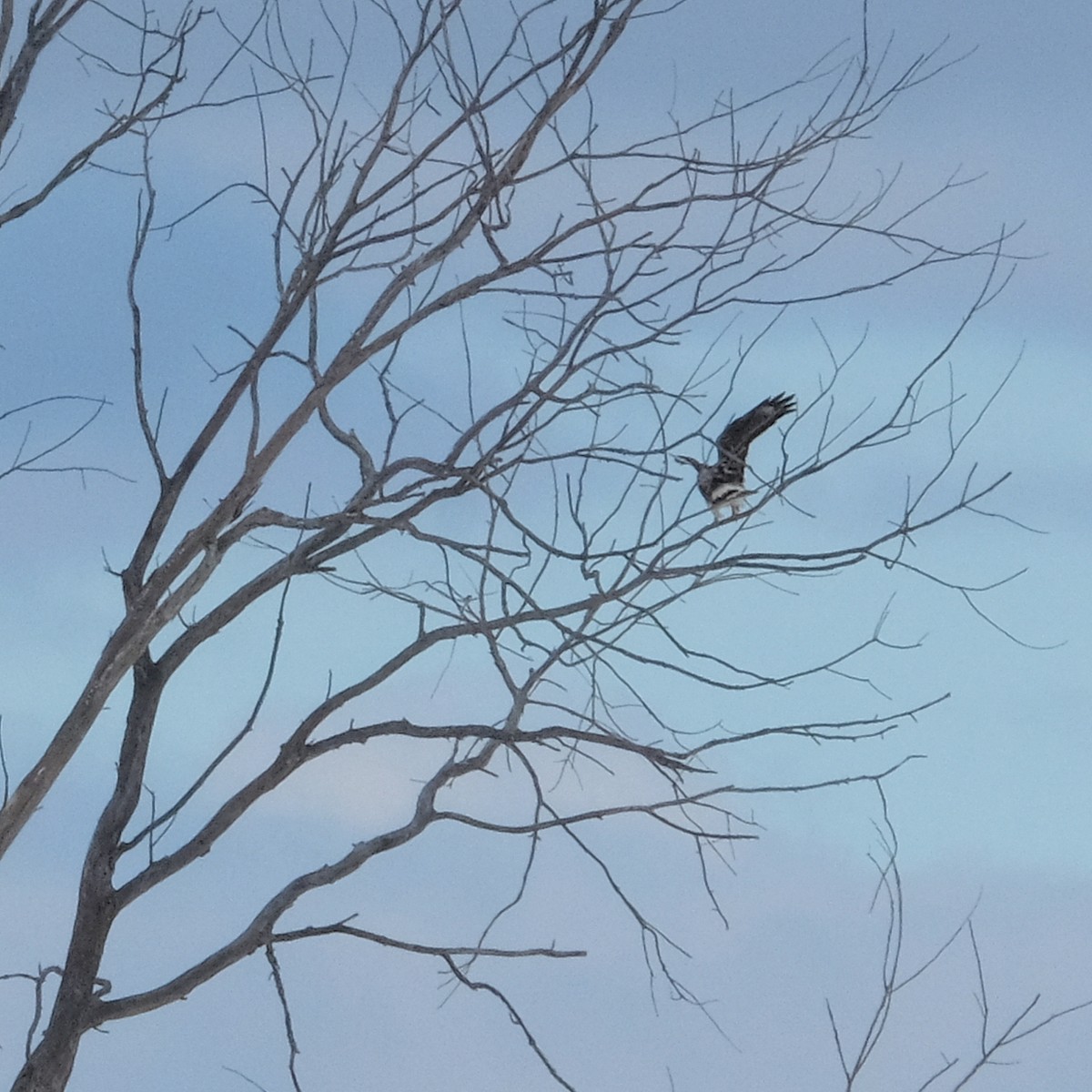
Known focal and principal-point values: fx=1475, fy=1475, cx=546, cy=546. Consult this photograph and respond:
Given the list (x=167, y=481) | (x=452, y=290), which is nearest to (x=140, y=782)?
(x=167, y=481)

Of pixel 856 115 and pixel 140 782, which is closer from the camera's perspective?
pixel 856 115

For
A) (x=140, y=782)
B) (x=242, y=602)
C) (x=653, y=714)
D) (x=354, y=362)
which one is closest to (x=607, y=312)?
(x=354, y=362)

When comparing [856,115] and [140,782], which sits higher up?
[856,115]

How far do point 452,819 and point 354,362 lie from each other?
1.46m

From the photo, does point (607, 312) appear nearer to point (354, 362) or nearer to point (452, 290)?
point (452, 290)

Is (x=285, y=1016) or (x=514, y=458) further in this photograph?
(x=285, y=1016)

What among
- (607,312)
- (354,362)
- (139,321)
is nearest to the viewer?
(607,312)

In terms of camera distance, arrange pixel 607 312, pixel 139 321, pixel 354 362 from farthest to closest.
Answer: pixel 139 321 < pixel 354 362 < pixel 607 312

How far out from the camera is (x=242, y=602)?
4.66 m

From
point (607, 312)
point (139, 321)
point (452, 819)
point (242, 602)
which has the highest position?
point (139, 321)

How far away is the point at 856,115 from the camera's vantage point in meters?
4.22

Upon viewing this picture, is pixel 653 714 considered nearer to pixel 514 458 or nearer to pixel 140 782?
pixel 514 458

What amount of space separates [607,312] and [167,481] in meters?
1.51

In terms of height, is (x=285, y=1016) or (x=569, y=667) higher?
(x=569, y=667)
